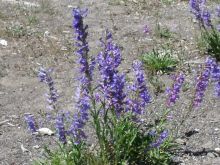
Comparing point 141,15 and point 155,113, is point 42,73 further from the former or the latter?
point 141,15

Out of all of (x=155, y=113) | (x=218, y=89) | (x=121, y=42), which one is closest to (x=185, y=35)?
(x=121, y=42)

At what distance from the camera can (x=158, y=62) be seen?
6930 mm

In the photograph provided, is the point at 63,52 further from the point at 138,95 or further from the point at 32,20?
the point at 138,95

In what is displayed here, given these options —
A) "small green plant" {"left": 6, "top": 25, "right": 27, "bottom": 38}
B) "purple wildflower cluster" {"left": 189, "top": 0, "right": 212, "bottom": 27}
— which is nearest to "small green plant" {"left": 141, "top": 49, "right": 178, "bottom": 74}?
"purple wildflower cluster" {"left": 189, "top": 0, "right": 212, "bottom": 27}

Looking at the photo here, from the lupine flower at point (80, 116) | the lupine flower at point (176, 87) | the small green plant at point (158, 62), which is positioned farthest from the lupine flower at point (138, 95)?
the small green plant at point (158, 62)

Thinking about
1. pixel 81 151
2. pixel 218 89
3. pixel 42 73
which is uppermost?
pixel 42 73

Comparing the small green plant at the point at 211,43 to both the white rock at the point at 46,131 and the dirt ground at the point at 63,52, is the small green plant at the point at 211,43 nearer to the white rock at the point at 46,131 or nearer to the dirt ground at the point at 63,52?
the dirt ground at the point at 63,52

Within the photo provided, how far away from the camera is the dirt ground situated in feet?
17.4

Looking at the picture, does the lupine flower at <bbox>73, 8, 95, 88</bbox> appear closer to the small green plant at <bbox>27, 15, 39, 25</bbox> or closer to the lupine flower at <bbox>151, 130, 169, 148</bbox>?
the lupine flower at <bbox>151, 130, 169, 148</bbox>

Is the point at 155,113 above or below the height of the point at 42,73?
below

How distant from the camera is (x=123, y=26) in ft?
28.3

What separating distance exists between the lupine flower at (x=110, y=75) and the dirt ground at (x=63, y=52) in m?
1.01

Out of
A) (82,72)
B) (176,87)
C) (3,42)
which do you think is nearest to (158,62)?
(176,87)

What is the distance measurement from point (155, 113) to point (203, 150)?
92cm
